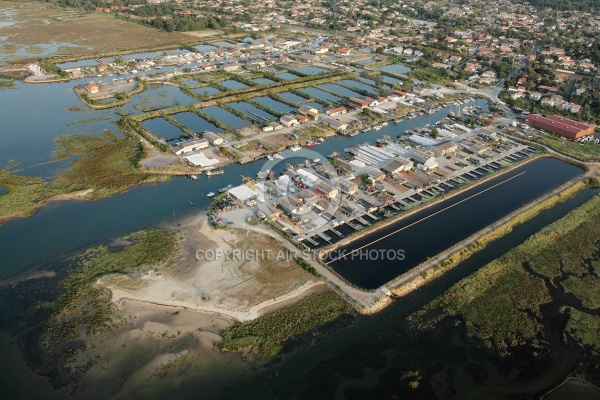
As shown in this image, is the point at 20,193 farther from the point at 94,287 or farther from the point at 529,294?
the point at 529,294

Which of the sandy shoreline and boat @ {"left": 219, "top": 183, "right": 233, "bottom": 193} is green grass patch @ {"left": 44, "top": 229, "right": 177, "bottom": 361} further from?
boat @ {"left": 219, "top": 183, "right": 233, "bottom": 193}

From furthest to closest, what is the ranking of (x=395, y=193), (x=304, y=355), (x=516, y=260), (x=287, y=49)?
1. (x=287, y=49)
2. (x=395, y=193)
3. (x=516, y=260)
4. (x=304, y=355)

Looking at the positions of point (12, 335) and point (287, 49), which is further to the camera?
point (287, 49)

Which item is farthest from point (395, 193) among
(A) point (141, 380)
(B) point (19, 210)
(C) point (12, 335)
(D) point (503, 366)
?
(B) point (19, 210)

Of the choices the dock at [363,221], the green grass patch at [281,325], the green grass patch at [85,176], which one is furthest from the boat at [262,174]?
the green grass patch at [281,325]

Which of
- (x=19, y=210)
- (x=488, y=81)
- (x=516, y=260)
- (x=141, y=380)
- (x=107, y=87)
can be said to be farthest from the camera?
(x=488, y=81)

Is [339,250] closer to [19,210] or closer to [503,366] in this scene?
[503,366]
